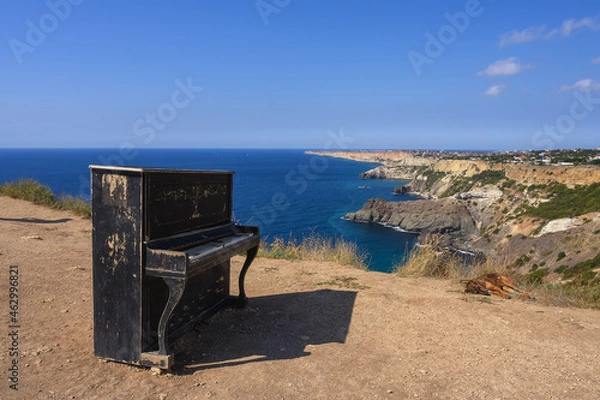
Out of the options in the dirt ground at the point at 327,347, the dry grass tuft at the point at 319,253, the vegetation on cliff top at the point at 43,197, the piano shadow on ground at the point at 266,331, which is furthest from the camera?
the vegetation on cliff top at the point at 43,197

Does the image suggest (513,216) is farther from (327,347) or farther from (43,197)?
(327,347)

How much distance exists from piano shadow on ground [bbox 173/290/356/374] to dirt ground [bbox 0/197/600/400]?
0.02 metres

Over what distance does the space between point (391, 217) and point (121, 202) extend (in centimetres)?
7044

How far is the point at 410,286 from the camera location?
7.55 metres

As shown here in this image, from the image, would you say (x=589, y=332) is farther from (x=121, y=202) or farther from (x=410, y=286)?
(x=121, y=202)

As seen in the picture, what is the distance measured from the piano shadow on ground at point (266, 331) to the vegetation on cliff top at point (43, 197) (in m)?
9.05

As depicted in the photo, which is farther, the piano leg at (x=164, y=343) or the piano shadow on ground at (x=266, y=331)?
the piano shadow on ground at (x=266, y=331)

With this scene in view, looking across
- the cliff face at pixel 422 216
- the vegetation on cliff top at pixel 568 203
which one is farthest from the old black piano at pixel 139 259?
the cliff face at pixel 422 216

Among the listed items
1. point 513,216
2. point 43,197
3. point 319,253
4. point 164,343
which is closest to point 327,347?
point 164,343

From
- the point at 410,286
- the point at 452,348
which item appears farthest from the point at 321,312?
the point at 410,286

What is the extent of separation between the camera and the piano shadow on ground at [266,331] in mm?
4336

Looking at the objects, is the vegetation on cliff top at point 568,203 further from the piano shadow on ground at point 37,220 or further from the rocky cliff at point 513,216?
the piano shadow on ground at point 37,220

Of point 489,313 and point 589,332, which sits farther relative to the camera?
point 489,313

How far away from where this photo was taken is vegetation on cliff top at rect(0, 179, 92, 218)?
13663 mm
